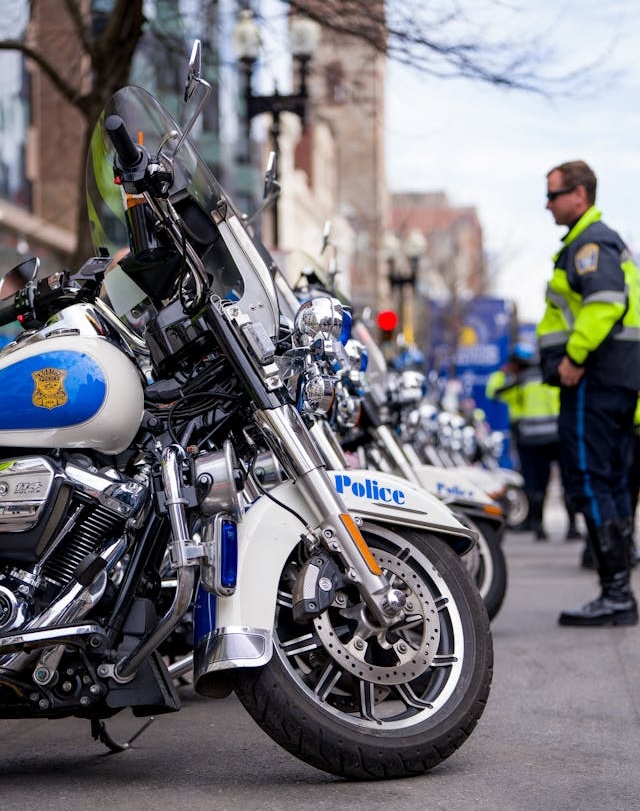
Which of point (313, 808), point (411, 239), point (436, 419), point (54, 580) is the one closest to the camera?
point (313, 808)

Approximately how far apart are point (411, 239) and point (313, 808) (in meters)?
24.8

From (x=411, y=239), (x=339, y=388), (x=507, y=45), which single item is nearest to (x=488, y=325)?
(x=411, y=239)

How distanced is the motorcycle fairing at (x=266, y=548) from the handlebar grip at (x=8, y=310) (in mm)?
990

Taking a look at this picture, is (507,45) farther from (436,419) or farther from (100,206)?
(100,206)

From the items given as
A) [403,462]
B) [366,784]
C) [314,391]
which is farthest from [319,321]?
[403,462]

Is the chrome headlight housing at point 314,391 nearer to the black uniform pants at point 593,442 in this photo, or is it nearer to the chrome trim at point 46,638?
the chrome trim at point 46,638

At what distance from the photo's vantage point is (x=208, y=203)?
4.30 m

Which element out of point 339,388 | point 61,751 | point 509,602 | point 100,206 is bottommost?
point 509,602

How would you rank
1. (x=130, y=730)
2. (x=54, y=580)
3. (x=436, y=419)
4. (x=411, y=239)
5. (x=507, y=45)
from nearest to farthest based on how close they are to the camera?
(x=54, y=580), (x=130, y=730), (x=436, y=419), (x=507, y=45), (x=411, y=239)

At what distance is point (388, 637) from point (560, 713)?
4.37 feet

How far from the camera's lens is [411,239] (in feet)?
92.3

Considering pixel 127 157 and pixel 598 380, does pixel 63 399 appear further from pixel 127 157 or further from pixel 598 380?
pixel 598 380

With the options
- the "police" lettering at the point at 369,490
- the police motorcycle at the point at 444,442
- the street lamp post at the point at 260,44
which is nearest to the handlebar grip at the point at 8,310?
the "police" lettering at the point at 369,490

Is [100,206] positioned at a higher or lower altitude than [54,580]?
higher
